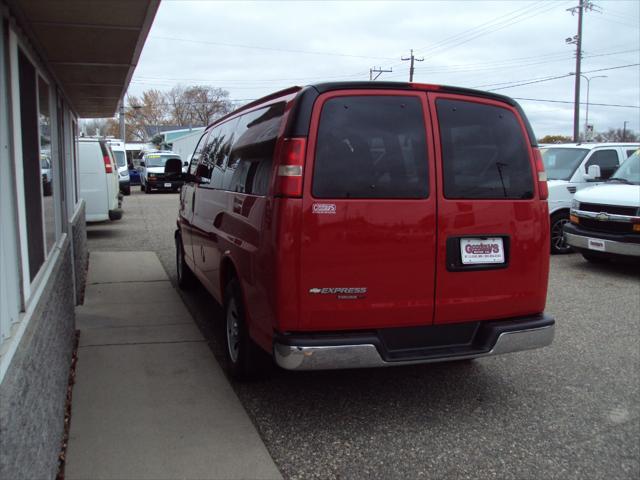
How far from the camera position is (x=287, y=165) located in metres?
3.41

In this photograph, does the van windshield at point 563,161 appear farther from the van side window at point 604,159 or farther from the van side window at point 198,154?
the van side window at point 198,154

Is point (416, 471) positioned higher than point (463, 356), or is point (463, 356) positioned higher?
point (463, 356)

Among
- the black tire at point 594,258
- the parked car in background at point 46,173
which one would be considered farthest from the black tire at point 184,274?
the black tire at point 594,258

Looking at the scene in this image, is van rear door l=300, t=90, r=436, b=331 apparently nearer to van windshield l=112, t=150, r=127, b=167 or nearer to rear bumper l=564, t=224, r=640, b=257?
rear bumper l=564, t=224, r=640, b=257

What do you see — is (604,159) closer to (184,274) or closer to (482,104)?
(184,274)

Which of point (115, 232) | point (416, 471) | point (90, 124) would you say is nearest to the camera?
point (416, 471)

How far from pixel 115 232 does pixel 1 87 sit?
11.6 m

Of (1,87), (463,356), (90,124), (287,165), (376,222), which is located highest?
(90,124)

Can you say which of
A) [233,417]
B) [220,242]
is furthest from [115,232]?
[233,417]

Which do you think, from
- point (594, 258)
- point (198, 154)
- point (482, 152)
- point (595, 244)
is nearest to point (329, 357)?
point (482, 152)

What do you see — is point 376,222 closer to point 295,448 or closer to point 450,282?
point 450,282

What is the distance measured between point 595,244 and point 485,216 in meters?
5.94

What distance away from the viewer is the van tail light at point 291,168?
3389 mm

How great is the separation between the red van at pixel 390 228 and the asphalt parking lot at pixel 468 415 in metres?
0.52
